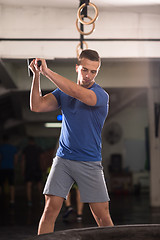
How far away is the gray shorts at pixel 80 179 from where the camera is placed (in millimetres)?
2340

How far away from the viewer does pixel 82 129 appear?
2.36 meters

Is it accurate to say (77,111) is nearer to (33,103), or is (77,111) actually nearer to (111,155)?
(33,103)

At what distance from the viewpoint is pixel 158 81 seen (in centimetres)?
823

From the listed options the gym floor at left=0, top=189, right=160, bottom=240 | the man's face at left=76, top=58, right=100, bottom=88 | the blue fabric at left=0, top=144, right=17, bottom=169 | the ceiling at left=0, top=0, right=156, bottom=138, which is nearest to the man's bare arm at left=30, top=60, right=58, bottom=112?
the man's face at left=76, top=58, right=100, bottom=88

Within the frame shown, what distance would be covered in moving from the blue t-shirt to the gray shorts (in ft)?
0.14

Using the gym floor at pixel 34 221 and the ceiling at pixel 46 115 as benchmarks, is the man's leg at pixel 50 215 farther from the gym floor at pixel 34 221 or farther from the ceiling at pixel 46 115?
the ceiling at pixel 46 115

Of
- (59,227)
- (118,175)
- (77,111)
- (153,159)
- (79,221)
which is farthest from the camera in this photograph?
(118,175)

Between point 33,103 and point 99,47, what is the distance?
2957 millimetres

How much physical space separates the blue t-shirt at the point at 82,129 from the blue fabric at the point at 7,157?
5.70 metres

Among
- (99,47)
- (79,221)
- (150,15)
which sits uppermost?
(150,15)

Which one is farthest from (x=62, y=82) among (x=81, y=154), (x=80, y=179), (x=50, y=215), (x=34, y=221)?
(x=34, y=221)

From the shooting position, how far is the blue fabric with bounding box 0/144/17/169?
26.0 feet

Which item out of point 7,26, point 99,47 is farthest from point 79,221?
point 7,26

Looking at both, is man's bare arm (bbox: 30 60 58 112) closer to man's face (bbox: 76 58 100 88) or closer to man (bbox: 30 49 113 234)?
man (bbox: 30 49 113 234)
